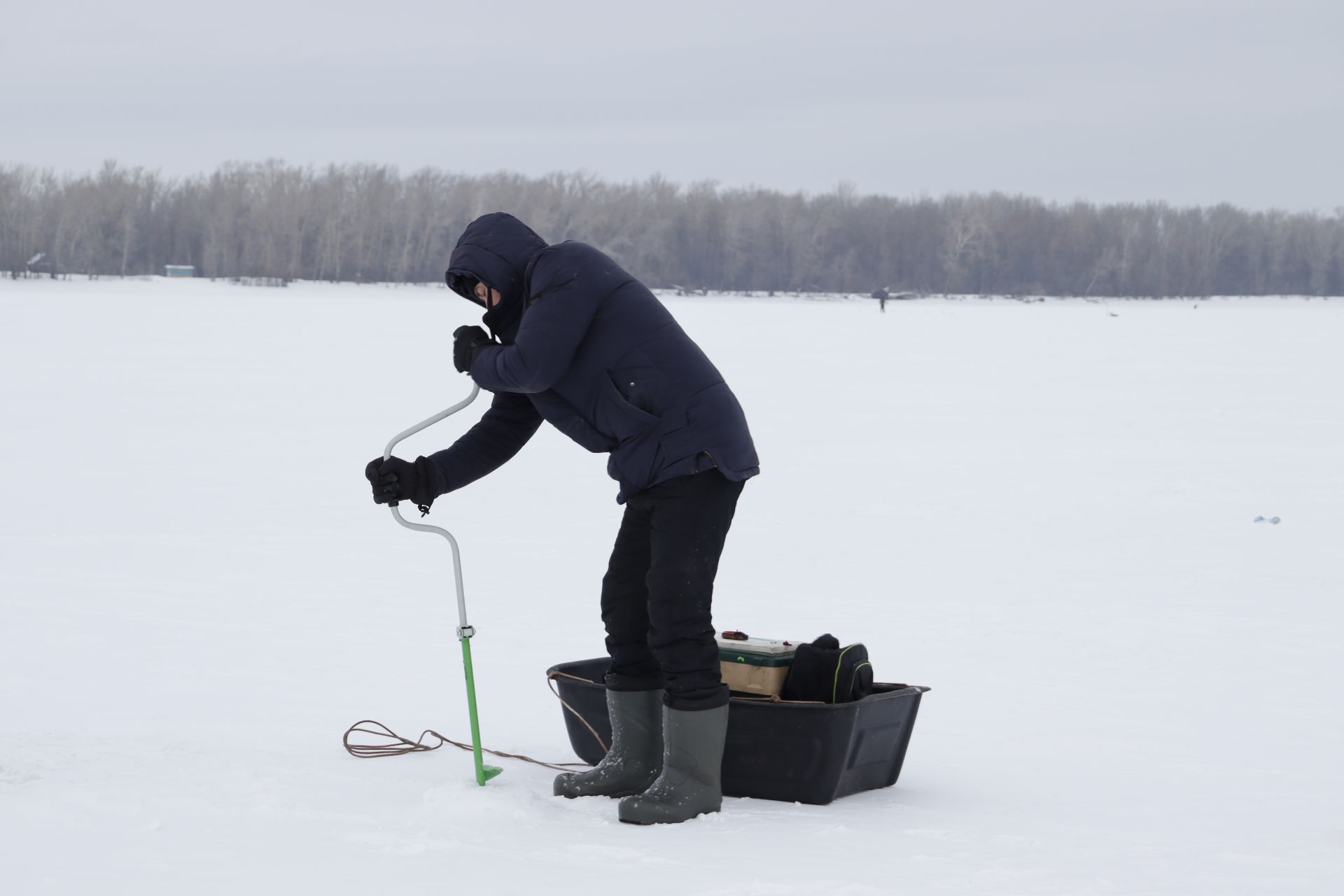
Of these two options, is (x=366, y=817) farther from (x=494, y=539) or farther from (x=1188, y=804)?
(x=494, y=539)

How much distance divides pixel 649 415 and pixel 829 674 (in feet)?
2.69

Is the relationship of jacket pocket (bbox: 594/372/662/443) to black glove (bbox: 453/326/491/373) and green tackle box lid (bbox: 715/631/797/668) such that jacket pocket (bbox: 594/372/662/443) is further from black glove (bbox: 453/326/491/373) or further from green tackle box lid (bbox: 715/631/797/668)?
green tackle box lid (bbox: 715/631/797/668)

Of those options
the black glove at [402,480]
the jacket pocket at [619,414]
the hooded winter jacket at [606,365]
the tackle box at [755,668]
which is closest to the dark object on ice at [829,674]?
the tackle box at [755,668]

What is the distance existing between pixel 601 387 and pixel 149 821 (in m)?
1.34

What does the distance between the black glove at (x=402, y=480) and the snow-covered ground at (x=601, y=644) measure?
2.26 feet

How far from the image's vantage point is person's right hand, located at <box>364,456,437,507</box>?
132 inches

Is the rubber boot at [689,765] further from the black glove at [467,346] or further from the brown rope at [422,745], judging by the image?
the black glove at [467,346]

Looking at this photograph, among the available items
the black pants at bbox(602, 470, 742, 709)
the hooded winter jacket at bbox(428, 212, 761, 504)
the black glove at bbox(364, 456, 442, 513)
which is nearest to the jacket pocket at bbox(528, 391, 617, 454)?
the hooded winter jacket at bbox(428, 212, 761, 504)

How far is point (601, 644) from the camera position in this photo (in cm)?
518

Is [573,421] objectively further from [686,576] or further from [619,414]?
[686,576]

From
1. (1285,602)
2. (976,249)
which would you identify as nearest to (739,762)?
(1285,602)

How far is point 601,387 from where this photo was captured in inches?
125

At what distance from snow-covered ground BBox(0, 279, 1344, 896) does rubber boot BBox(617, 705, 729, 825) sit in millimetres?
81

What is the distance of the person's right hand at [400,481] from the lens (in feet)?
11.0
